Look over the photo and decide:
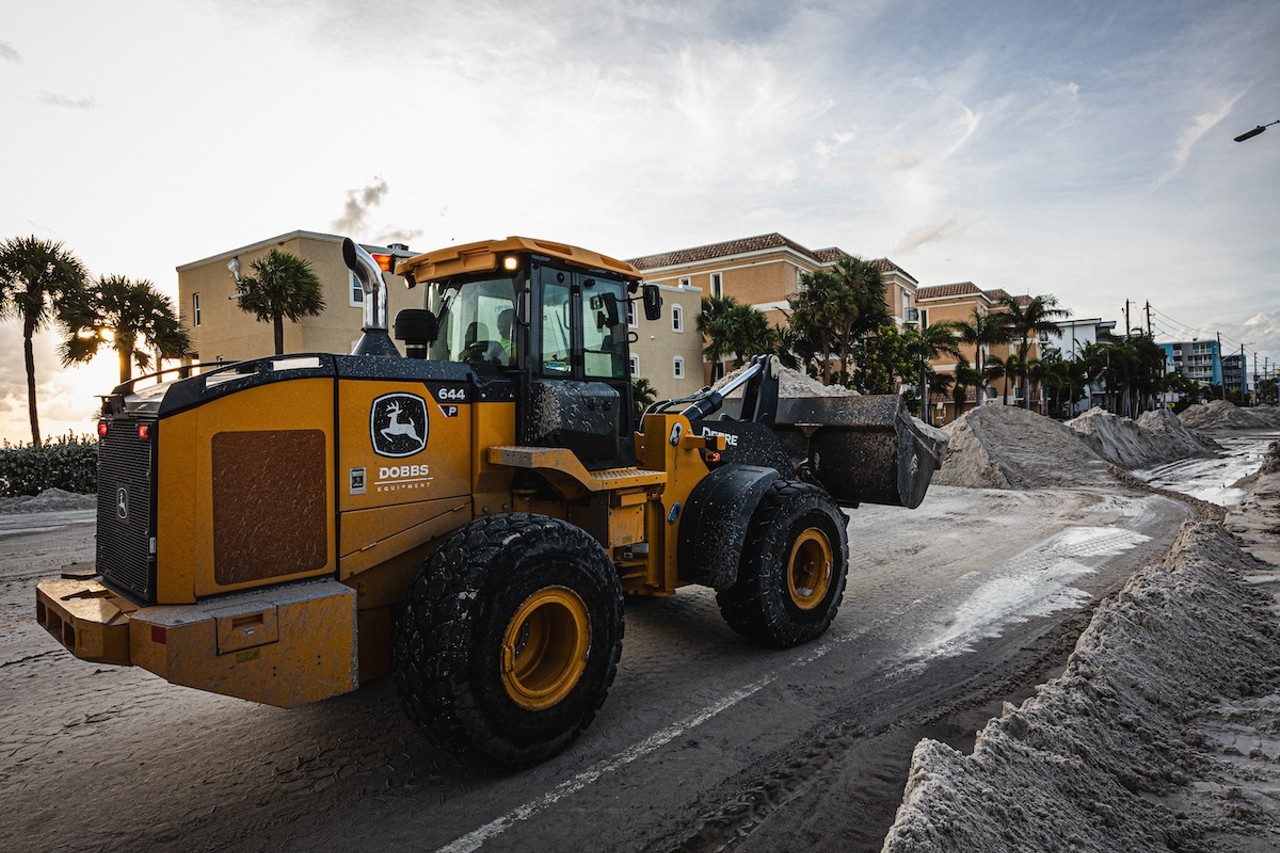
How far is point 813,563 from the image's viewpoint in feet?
20.3

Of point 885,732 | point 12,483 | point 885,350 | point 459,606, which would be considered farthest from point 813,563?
point 885,350

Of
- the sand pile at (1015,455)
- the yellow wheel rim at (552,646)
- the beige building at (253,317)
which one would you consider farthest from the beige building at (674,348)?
the yellow wheel rim at (552,646)

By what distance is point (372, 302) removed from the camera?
4434mm

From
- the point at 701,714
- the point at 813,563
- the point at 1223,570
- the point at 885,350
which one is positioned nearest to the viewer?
the point at 701,714

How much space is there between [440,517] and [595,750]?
60.6 inches

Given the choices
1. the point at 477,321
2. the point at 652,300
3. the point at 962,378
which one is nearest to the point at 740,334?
the point at 962,378

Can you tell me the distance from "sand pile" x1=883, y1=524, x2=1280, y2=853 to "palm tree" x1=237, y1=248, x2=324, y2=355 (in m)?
21.9

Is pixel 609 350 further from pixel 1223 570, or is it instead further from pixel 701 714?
pixel 1223 570

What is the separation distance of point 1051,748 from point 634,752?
6.73 feet

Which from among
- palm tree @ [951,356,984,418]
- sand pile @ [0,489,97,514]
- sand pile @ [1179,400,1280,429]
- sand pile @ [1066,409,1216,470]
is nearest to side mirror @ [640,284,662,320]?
sand pile @ [0,489,97,514]

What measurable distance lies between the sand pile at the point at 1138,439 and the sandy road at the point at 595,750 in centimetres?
2075

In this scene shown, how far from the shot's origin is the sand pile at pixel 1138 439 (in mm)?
24500

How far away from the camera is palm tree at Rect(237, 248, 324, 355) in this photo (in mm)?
21891

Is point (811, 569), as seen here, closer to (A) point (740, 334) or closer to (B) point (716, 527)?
(B) point (716, 527)
